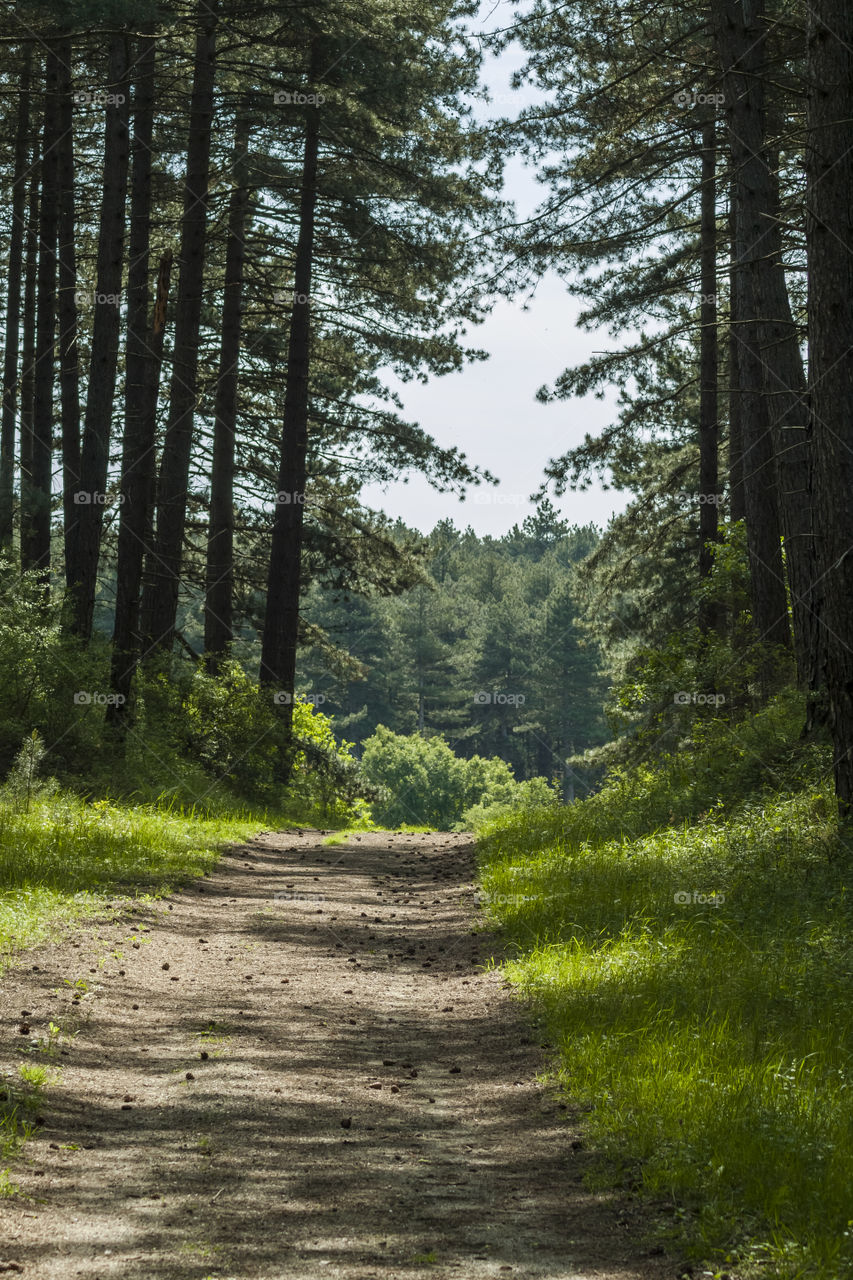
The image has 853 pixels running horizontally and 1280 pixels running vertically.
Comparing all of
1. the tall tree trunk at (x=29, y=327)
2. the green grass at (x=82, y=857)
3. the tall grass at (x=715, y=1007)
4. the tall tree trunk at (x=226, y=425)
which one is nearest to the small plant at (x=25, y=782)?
the green grass at (x=82, y=857)

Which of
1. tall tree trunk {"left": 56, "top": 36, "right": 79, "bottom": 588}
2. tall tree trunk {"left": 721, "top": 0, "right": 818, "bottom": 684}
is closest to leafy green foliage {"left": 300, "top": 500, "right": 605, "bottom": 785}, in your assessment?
tall tree trunk {"left": 56, "top": 36, "right": 79, "bottom": 588}

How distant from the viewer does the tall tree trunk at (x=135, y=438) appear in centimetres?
1775

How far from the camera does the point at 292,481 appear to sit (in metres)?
22.9

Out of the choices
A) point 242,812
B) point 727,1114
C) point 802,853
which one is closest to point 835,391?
point 802,853

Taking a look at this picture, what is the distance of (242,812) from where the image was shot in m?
17.5

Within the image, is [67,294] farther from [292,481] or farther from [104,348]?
[292,481]

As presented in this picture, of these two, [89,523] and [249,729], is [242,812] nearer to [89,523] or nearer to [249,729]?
[249,729]

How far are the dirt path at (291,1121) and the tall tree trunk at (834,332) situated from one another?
367cm

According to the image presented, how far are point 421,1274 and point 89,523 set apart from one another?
577 inches

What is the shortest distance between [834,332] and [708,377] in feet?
38.5

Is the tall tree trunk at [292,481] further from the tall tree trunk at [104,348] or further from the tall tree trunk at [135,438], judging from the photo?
the tall tree trunk at [104,348]

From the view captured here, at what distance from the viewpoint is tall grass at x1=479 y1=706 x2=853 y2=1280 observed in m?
4.17

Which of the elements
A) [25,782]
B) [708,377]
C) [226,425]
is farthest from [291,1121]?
[226,425]

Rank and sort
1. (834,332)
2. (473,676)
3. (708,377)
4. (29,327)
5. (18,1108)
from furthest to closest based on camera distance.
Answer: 1. (473,676)
2. (29,327)
3. (708,377)
4. (834,332)
5. (18,1108)
